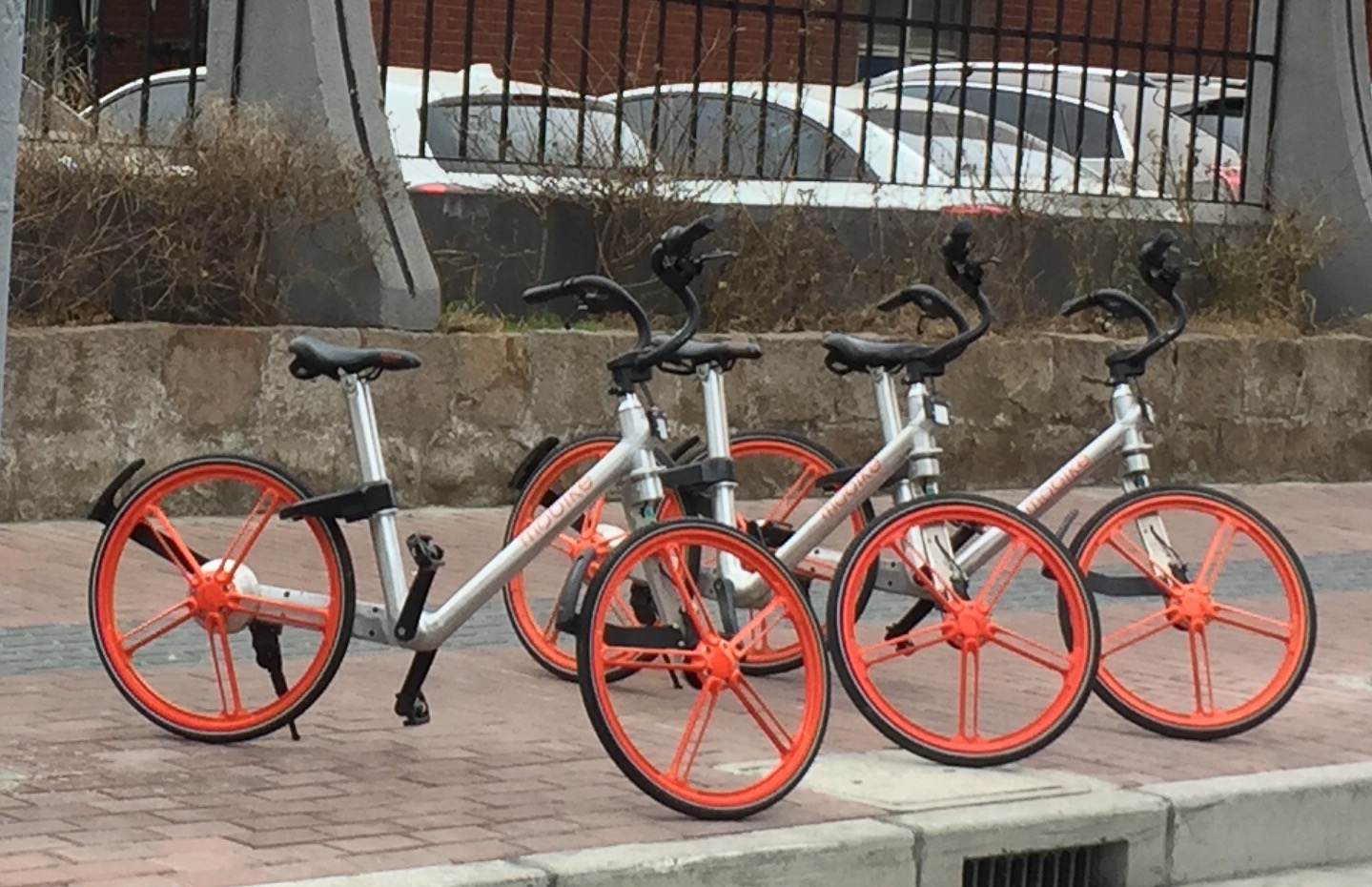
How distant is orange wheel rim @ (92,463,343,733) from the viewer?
18.8 ft

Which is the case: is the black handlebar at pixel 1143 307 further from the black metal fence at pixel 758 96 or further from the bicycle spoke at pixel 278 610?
the black metal fence at pixel 758 96

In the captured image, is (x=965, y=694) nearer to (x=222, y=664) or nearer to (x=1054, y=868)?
(x=1054, y=868)

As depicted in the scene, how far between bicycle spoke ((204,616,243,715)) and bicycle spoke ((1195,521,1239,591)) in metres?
2.51

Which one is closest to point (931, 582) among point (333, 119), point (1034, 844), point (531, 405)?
point (1034, 844)

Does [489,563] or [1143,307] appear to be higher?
[1143,307]

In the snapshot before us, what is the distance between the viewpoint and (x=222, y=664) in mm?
5863

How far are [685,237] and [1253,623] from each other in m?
1.87

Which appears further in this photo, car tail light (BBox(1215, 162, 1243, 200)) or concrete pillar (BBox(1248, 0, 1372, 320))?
car tail light (BBox(1215, 162, 1243, 200))

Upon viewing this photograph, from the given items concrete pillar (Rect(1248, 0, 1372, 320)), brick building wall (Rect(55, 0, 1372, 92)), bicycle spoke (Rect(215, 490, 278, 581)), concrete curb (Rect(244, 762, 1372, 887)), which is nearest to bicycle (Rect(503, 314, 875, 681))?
bicycle spoke (Rect(215, 490, 278, 581))

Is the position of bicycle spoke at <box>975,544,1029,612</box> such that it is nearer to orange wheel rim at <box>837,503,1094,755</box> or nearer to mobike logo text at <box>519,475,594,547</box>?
orange wheel rim at <box>837,503,1094,755</box>

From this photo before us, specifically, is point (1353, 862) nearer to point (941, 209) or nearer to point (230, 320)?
point (230, 320)

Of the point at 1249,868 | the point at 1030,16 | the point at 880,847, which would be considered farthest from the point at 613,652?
the point at 1030,16

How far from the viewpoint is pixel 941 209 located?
37.5 feet

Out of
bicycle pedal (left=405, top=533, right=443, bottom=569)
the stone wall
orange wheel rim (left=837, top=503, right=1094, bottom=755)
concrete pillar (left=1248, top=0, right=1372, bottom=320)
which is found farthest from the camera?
concrete pillar (left=1248, top=0, right=1372, bottom=320)
